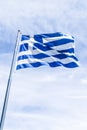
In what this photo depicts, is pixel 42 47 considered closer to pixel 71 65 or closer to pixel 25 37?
pixel 25 37

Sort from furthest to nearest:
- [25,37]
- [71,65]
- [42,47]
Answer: [42,47] → [25,37] → [71,65]

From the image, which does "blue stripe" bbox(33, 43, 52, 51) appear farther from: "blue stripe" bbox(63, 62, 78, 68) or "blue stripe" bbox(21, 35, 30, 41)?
"blue stripe" bbox(63, 62, 78, 68)

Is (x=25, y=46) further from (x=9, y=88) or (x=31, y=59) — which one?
(x=9, y=88)

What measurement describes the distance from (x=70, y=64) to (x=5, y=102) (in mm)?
4211

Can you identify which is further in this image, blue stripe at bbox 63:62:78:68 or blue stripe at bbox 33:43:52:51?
blue stripe at bbox 33:43:52:51

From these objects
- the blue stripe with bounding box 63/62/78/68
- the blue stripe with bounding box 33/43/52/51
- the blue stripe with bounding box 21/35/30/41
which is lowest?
the blue stripe with bounding box 63/62/78/68

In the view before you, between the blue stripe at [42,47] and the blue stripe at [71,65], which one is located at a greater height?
the blue stripe at [42,47]

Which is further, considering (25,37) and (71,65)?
(25,37)

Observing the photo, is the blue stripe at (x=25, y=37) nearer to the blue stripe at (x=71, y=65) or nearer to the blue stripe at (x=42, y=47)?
the blue stripe at (x=42, y=47)

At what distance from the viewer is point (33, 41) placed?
21656mm

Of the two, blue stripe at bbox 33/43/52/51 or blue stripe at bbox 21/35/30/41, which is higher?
blue stripe at bbox 21/35/30/41

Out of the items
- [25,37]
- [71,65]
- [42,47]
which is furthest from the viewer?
[42,47]

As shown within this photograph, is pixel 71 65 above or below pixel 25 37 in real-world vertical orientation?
below

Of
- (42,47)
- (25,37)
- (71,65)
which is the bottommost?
(71,65)
